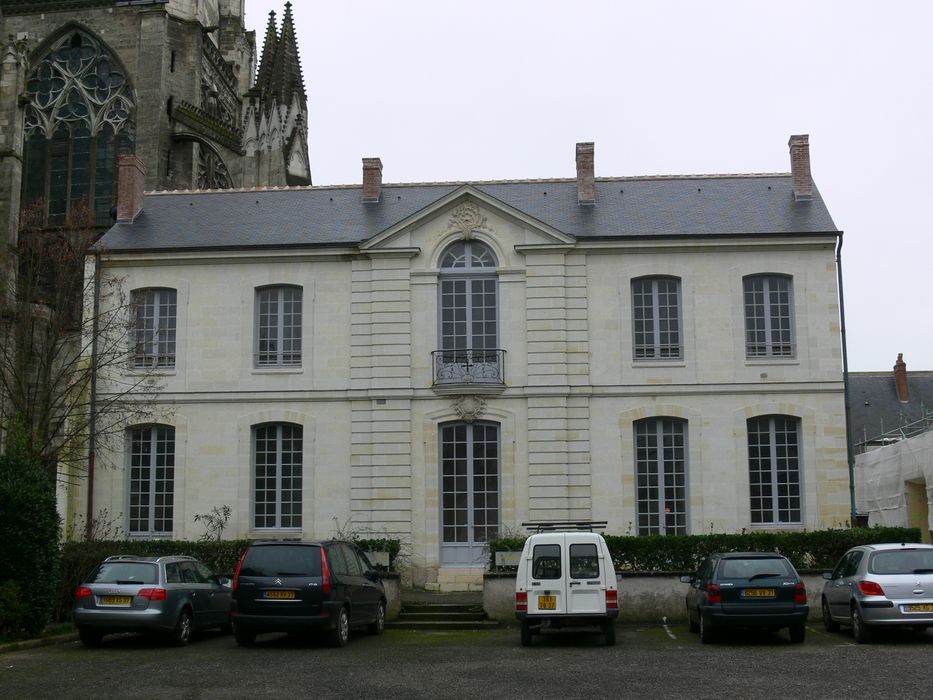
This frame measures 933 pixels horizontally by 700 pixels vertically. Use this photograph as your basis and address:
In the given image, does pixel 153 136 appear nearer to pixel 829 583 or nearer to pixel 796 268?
pixel 796 268

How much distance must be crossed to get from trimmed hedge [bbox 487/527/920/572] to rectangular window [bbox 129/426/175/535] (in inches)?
314

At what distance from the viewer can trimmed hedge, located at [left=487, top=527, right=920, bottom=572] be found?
19.6 meters

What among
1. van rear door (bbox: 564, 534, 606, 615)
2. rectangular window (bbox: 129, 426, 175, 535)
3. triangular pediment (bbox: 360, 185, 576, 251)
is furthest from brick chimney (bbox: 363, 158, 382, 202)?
van rear door (bbox: 564, 534, 606, 615)

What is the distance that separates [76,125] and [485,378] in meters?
22.9

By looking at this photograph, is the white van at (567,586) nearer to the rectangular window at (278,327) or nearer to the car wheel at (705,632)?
the car wheel at (705,632)

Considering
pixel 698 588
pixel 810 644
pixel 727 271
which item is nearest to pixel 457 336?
pixel 727 271

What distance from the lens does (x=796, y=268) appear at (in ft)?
78.1

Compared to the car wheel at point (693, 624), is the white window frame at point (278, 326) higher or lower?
higher

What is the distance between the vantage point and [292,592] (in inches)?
604

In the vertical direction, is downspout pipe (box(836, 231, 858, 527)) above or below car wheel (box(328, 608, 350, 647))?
above

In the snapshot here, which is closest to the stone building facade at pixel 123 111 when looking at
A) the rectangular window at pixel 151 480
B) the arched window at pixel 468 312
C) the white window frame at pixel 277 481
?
the rectangular window at pixel 151 480

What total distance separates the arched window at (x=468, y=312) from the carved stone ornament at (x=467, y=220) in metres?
0.30

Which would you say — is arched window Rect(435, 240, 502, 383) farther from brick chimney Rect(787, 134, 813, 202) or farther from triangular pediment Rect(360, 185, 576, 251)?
brick chimney Rect(787, 134, 813, 202)

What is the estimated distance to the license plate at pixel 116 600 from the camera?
15719mm
